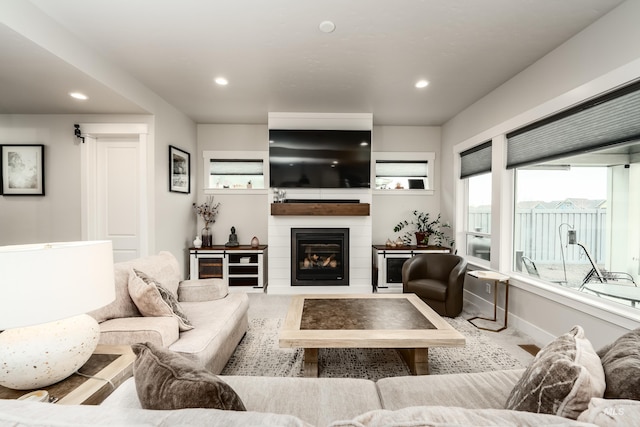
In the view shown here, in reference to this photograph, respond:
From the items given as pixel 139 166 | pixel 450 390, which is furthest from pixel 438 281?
pixel 139 166

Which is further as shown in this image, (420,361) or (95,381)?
(420,361)

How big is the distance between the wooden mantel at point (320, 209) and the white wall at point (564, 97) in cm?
176

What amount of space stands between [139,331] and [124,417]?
4.35 ft

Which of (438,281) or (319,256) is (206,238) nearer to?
(319,256)

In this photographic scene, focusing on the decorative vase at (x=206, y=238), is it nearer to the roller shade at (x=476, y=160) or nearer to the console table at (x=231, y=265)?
the console table at (x=231, y=265)

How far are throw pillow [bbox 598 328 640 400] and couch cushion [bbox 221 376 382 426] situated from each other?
735 mm

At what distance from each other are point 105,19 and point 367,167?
132 inches

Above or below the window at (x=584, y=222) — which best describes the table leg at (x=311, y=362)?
below

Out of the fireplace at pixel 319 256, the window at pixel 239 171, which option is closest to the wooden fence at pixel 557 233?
the fireplace at pixel 319 256

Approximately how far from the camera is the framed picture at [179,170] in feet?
13.6

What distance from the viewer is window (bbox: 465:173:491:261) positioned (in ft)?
12.9

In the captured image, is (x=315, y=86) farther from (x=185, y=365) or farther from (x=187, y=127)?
(x=185, y=365)

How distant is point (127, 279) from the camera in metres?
2.10

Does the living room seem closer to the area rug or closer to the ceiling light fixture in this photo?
the area rug
